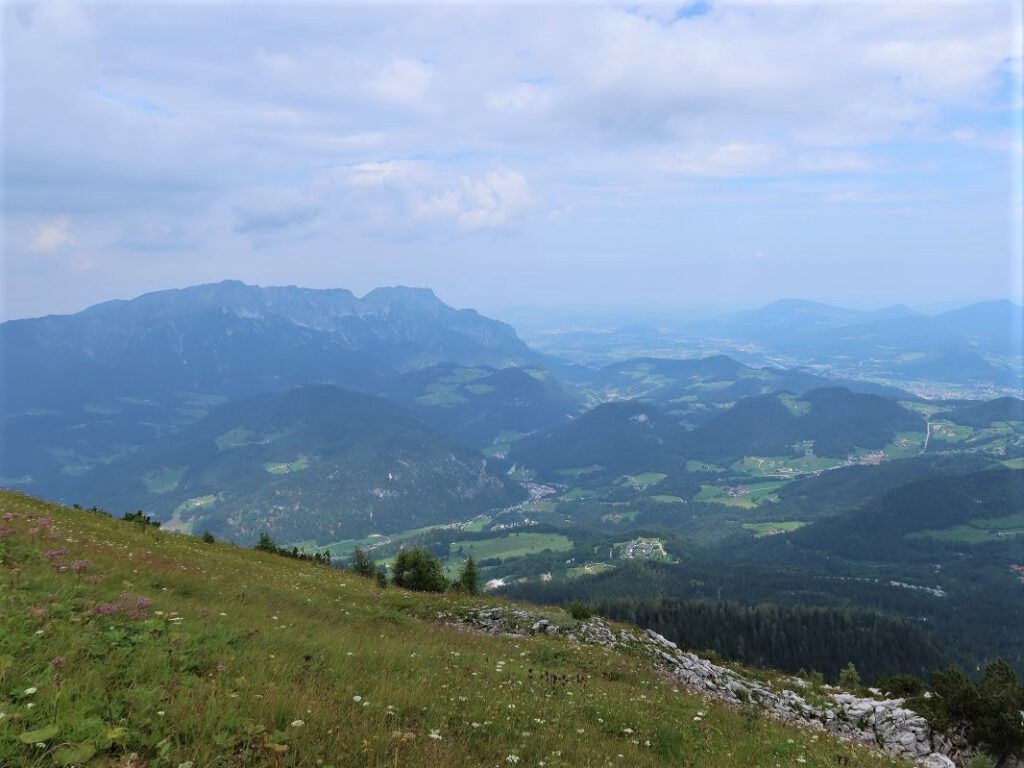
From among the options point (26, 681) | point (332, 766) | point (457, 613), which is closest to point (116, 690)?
point (26, 681)

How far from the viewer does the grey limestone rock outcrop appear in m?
19.8

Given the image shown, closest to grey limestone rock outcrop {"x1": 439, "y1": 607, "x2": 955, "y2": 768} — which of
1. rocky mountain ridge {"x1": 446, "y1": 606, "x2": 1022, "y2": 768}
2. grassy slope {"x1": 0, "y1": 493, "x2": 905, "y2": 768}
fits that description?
rocky mountain ridge {"x1": 446, "y1": 606, "x2": 1022, "y2": 768}

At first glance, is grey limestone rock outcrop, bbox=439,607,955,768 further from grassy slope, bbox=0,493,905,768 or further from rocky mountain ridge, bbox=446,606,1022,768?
grassy slope, bbox=0,493,905,768

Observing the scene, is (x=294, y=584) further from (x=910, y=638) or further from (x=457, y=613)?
(x=910, y=638)

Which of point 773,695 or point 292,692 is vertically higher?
point 292,692

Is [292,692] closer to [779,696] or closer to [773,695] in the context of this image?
[773,695]

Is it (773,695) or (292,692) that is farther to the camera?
(773,695)

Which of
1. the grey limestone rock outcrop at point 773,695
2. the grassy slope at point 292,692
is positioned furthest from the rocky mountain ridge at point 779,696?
the grassy slope at point 292,692

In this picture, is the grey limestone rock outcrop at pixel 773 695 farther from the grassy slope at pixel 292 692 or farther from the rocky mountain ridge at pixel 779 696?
the grassy slope at pixel 292 692

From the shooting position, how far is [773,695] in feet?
77.7

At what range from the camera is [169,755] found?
7621 mm

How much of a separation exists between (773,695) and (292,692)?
21538mm

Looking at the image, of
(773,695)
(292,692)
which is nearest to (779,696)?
(773,695)

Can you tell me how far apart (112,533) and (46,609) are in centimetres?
2416
